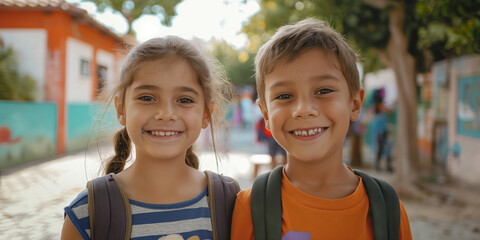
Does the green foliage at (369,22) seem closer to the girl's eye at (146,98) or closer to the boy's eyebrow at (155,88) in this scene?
the boy's eyebrow at (155,88)

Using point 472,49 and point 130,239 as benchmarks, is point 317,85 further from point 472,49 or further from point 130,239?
point 472,49

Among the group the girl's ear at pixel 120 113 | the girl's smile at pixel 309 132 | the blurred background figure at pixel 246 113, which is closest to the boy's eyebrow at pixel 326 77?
the girl's smile at pixel 309 132

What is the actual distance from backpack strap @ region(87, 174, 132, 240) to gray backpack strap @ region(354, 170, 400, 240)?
1.00 meters

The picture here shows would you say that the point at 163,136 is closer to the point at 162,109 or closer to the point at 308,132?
the point at 162,109

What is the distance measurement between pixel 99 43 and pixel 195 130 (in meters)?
11.5

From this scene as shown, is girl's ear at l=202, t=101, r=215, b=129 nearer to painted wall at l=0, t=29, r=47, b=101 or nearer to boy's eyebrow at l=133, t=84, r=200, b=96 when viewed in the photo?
boy's eyebrow at l=133, t=84, r=200, b=96

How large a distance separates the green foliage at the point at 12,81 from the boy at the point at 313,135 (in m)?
8.39

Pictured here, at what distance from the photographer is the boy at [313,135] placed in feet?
4.99

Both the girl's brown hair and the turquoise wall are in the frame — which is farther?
the turquoise wall

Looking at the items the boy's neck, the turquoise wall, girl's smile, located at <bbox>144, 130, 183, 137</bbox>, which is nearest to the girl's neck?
girl's smile, located at <bbox>144, 130, 183, 137</bbox>

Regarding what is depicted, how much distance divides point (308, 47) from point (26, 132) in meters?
8.27

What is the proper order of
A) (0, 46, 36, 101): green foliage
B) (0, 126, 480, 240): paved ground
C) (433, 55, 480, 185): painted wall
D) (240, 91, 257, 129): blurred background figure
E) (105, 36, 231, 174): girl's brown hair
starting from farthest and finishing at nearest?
1. (240, 91, 257, 129): blurred background figure
2. (0, 46, 36, 101): green foliage
3. (433, 55, 480, 185): painted wall
4. (0, 126, 480, 240): paved ground
5. (105, 36, 231, 174): girl's brown hair

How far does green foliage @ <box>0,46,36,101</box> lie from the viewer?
8238 mm

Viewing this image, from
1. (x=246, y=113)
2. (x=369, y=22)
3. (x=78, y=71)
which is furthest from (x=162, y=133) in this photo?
(x=246, y=113)
